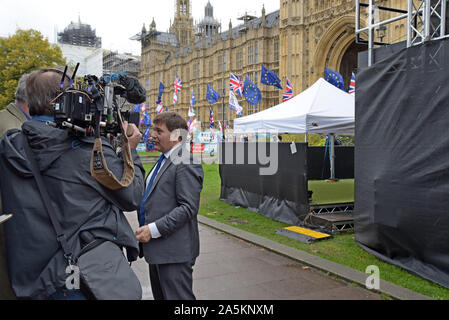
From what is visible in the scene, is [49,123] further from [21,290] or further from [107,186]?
[21,290]

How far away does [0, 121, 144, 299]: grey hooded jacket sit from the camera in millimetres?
1623

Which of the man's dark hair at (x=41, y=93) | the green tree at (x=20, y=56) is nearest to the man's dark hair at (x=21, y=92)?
the man's dark hair at (x=41, y=93)

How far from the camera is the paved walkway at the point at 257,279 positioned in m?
4.05

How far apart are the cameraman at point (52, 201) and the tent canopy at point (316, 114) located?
683 centimetres

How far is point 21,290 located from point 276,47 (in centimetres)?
4355

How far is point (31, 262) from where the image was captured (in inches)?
64.1

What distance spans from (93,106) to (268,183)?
711 centimetres

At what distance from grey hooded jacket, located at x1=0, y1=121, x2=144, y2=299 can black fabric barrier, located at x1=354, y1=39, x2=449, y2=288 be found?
404 centimetres

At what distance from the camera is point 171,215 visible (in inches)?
103

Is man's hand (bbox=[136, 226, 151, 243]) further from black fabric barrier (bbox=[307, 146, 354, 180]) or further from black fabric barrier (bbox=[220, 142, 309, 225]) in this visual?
black fabric barrier (bbox=[307, 146, 354, 180])

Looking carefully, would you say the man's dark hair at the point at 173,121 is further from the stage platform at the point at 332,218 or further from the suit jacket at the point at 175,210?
the stage platform at the point at 332,218

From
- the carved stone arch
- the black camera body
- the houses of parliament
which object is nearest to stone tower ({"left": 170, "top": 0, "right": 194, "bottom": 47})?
the houses of parliament

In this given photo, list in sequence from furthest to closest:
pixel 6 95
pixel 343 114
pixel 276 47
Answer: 1. pixel 276 47
2. pixel 6 95
3. pixel 343 114
